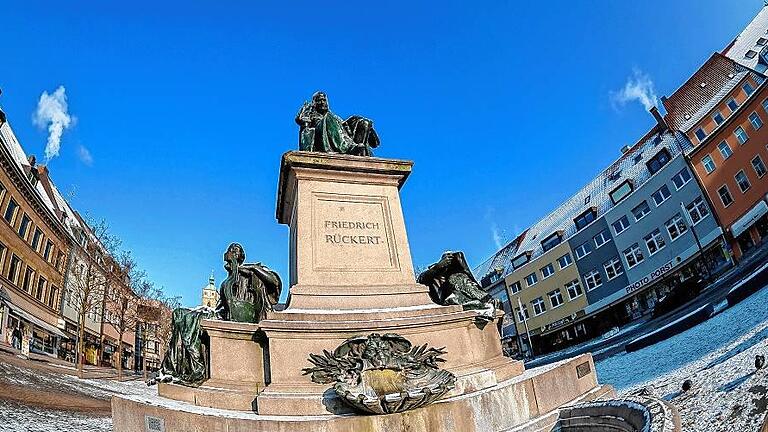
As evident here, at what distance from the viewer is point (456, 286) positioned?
26.3ft

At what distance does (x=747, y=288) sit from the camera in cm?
1788

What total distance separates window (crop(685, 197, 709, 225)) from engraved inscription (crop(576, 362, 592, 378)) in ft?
130

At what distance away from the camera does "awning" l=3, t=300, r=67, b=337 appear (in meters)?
34.5

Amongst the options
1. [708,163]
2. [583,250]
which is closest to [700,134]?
[708,163]

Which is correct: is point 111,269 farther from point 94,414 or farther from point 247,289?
point 247,289

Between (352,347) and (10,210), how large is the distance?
4248 centimetres

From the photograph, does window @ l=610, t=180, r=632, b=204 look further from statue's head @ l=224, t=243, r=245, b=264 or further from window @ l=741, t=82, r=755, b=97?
statue's head @ l=224, t=243, r=245, b=264

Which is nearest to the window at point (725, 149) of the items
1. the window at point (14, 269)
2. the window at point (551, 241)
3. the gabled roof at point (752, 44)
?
the gabled roof at point (752, 44)

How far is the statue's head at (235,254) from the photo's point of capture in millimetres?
7939

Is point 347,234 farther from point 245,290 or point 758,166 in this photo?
point 758,166

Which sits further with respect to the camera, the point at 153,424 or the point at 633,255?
the point at 633,255

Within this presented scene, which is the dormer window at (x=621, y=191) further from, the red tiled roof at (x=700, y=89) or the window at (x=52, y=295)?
the window at (x=52, y=295)

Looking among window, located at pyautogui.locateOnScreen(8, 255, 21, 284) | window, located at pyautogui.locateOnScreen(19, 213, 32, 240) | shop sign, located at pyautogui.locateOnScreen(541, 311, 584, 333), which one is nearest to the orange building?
shop sign, located at pyautogui.locateOnScreen(541, 311, 584, 333)

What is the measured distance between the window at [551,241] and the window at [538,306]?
5755 mm
